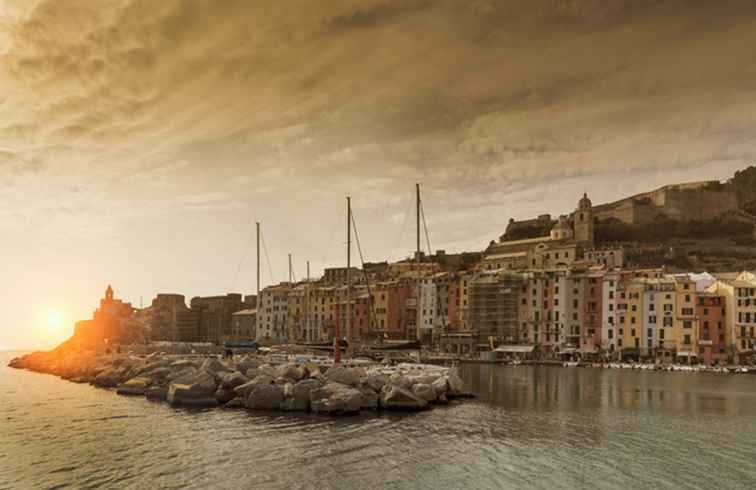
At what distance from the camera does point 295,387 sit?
117 ft

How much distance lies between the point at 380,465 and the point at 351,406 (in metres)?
11.4

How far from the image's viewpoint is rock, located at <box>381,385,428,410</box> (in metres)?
35.7

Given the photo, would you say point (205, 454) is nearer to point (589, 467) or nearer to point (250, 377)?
point (589, 467)

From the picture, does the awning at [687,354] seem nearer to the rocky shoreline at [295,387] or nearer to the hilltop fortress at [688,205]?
the rocky shoreline at [295,387]

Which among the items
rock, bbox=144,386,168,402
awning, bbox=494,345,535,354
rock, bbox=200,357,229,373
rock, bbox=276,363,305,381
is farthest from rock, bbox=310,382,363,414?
awning, bbox=494,345,535,354

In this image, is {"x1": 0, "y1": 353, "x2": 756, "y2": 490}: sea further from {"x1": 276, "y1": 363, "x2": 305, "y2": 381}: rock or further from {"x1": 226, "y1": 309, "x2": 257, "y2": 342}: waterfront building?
{"x1": 226, "y1": 309, "x2": 257, "y2": 342}: waterfront building

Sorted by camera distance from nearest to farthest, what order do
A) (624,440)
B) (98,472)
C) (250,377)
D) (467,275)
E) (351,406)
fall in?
(98,472) → (624,440) → (351,406) → (250,377) → (467,275)

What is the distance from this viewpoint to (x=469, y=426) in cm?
3072

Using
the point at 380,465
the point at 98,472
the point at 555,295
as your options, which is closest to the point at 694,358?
the point at 555,295

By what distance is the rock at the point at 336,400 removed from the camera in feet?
111

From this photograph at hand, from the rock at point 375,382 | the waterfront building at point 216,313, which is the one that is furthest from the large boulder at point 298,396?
the waterfront building at point 216,313

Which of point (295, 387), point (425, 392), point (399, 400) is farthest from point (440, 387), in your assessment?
point (295, 387)

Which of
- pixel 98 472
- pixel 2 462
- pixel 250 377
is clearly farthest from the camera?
pixel 250 377

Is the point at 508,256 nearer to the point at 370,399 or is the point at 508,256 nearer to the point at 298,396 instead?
the point at 370,399
